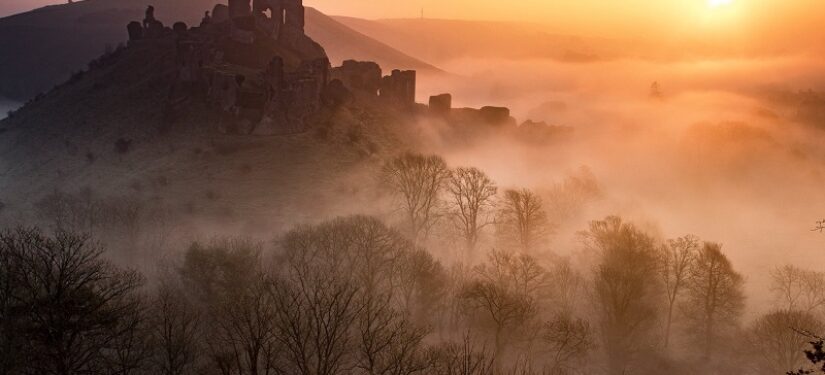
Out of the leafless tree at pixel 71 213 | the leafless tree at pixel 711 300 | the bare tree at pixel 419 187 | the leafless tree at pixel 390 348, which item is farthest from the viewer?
the bare tree at pixel 419 187

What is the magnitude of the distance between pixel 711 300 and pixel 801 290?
520 inches

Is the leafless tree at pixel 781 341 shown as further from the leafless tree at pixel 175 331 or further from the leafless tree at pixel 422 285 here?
the leafless tree at pixel 175 331

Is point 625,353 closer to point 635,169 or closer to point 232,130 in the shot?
point 232,130

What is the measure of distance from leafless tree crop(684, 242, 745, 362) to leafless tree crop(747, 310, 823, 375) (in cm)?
331

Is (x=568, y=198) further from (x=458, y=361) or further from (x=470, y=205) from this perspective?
(x=458, y=361)

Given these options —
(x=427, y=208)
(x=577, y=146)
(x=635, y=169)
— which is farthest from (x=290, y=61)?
(x=635, y=169)

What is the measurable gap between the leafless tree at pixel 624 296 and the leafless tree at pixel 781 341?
30.9 ft

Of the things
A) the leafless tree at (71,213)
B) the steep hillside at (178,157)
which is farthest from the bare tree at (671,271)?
the leafless tree at (71,213)

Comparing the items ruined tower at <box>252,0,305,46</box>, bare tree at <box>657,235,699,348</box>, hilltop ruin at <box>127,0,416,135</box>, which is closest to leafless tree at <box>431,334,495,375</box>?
bare tree at <box>657,235,699,348</box>

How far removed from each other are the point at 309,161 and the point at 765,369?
207 feet

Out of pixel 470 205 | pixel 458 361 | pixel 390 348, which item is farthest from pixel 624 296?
pixel 390 348

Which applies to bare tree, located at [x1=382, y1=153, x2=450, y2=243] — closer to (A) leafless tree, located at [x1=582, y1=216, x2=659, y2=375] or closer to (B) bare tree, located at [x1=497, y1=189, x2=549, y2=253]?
(B) bare tree, located at [x1=497, y1=189, x2=549, y2=253]

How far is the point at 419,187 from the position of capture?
6538 cm

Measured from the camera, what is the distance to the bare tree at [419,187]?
6425cm
